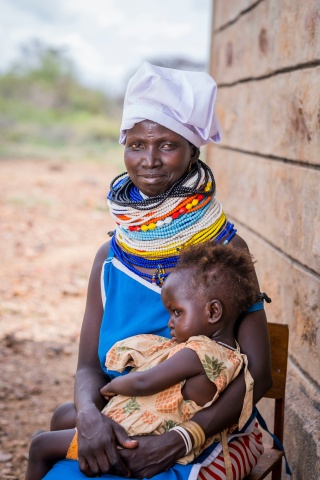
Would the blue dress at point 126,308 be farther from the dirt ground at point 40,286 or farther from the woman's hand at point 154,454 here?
the dirt ground at point 40,286

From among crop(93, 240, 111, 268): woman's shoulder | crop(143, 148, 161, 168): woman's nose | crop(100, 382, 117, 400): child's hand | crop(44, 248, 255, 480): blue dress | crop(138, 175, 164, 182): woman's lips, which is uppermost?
crop(143, 148, 161, 168): woman's nose

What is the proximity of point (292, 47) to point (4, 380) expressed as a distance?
3.13 meters

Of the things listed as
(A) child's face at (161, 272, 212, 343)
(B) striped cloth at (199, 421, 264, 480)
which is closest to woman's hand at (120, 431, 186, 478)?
(B) striped cloth at (199, 421, 264, 480)

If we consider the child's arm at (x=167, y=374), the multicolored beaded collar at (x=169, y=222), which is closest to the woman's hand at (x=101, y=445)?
the child's arm at (x=167, y=374)

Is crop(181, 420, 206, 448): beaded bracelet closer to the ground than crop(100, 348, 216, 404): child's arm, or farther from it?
closer to the ground

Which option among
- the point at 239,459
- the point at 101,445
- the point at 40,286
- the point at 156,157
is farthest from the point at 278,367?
the point at 40,286

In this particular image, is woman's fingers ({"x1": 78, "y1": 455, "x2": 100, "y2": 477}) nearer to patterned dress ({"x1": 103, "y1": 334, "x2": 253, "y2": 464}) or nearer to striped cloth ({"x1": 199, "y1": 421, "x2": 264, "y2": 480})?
patterned dress ({"x1": 103, "y1": 334, "x2": 253, "y2": 464})

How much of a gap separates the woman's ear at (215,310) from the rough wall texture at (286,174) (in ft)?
2.59

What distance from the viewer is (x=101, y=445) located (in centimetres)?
225

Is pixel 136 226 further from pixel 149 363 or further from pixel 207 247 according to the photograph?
pixel 149 363

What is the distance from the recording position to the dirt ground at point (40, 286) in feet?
15.3

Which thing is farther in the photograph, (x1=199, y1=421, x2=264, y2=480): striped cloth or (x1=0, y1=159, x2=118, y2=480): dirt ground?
(x1=0, y1=159, x2=118, y2=480): dirt ground

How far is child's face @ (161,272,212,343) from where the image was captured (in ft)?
7.61

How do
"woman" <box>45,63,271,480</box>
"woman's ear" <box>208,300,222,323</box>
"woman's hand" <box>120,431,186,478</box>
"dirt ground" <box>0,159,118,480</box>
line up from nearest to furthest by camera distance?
"woman's hand" <box>120,431,186,478</box> → "woman's ear" <box>208,300,222,323</box> → "woman" <box>45,63,271,480</box> → "dirt ground" <box>0,159,118,480</box>
